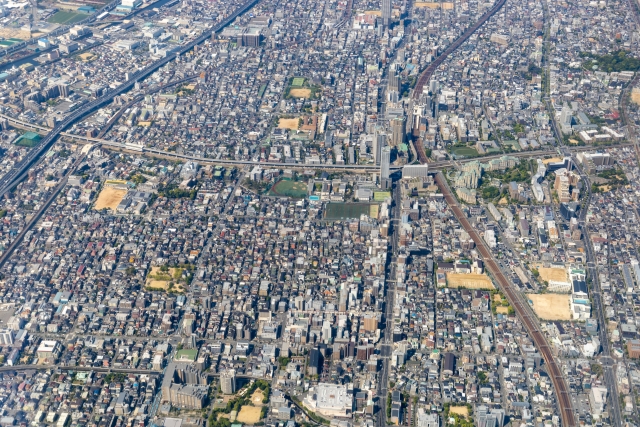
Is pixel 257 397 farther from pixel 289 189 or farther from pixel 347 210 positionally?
pixel 289 189

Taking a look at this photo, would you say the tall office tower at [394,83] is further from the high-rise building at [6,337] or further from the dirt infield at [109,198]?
the high-rise building at [6,337]

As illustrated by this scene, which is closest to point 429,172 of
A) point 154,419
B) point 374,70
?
point 374,70

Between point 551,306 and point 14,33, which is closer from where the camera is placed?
point 551,306

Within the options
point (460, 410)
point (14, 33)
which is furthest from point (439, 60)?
point (460, 410)

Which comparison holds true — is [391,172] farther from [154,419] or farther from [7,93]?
[7,93]

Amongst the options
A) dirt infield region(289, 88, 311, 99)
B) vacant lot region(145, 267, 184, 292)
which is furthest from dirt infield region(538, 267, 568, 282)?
dirt infield region(289, 88, 311, 99)

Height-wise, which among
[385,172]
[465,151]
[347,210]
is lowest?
[347,210]

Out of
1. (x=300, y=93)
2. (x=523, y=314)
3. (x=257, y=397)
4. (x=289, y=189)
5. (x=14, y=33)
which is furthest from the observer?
(x=14, y=33)
